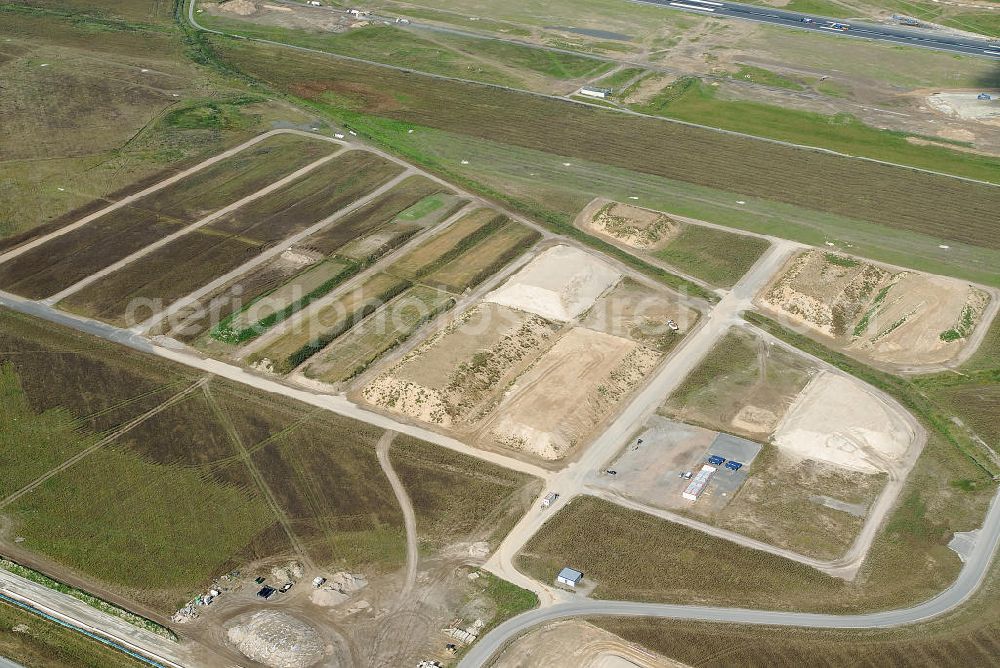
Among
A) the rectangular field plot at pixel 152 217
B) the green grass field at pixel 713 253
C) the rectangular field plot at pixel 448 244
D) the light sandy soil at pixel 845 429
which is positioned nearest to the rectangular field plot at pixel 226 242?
the rectangular field plot at pixel 152 217

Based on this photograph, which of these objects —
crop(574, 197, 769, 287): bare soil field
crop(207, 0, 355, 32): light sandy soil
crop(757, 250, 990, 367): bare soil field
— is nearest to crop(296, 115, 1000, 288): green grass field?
crop(574, 197, 769, 287): bare soil field

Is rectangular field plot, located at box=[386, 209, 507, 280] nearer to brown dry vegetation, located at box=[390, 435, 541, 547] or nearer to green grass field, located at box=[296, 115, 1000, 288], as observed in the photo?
green grass field, located at box=[296, 115, 1000, 288]

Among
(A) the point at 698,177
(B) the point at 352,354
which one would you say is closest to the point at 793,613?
(B) the point at 352,354

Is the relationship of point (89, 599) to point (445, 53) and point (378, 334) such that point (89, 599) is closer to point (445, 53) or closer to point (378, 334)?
point (378, 334)

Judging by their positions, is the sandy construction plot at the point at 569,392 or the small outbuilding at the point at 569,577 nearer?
the small outbuilding at the point at 569,577

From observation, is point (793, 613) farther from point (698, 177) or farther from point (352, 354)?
point (698, 177)

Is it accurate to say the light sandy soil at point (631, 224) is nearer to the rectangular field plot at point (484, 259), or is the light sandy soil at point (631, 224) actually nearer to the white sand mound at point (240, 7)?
the rectangular field plot at point (484, 259)
